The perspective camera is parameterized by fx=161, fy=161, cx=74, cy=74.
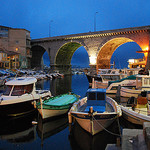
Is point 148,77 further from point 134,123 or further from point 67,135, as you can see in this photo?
point 67,135

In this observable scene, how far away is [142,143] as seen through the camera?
3.94 m

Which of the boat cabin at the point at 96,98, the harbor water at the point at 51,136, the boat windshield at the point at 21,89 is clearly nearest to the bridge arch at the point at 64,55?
the boat windshield at the point at 21,89

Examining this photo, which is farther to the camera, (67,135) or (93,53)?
(93,53)

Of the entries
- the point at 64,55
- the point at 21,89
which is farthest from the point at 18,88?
the point at 64,55

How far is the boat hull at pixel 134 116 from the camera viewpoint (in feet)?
29.2

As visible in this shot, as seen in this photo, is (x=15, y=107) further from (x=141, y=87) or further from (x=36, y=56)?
(x=36, y=56)

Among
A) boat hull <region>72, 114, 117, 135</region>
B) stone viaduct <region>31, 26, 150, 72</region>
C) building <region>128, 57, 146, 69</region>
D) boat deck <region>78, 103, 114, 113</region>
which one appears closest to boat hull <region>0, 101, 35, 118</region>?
boat deck <region>78, 103, 114, 113</region>

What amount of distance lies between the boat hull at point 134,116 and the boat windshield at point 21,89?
24.6 feet

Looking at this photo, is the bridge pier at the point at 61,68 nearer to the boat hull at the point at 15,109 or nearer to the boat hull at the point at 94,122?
the boat hull at the point at 15,109

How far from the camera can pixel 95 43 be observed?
43031 mm

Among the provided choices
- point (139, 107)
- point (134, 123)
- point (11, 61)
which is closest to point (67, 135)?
point (134, 123)

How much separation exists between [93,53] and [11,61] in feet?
82.2

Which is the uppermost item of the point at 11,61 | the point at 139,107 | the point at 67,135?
the point at 11,61

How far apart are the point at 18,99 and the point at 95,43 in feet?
113
